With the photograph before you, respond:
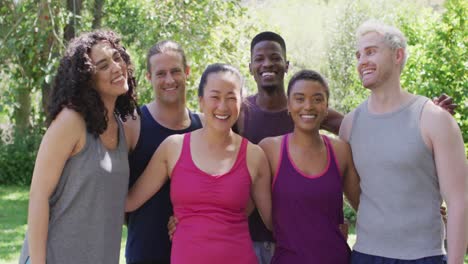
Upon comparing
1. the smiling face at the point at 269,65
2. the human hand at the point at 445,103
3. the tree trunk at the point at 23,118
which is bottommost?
the human hand at the point at 445,103

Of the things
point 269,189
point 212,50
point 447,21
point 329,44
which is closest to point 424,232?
point 269,189

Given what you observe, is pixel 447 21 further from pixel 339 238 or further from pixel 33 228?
pixel 33 228

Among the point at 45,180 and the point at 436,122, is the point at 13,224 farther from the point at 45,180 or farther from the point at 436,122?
the point at 436,122

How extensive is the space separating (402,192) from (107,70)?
5.44 ft

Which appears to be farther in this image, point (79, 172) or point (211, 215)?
point (211, 215)

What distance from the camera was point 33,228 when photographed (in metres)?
3.16

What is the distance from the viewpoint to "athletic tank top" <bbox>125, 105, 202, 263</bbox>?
385 cm

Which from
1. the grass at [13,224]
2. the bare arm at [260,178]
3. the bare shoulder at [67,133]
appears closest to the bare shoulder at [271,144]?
the bare arm at [260,178]

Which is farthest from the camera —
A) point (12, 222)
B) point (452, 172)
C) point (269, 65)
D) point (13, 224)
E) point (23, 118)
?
point (23, 118)

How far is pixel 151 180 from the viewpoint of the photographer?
12.0 ft

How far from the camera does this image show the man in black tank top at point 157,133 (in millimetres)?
3852

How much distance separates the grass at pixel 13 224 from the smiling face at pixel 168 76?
446 centimetres

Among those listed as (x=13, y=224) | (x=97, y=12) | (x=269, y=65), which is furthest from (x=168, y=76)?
(x=97, y=12)

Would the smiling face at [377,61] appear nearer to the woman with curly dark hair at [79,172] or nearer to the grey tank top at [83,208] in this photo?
the woman with curly dark hair at [79,172]
